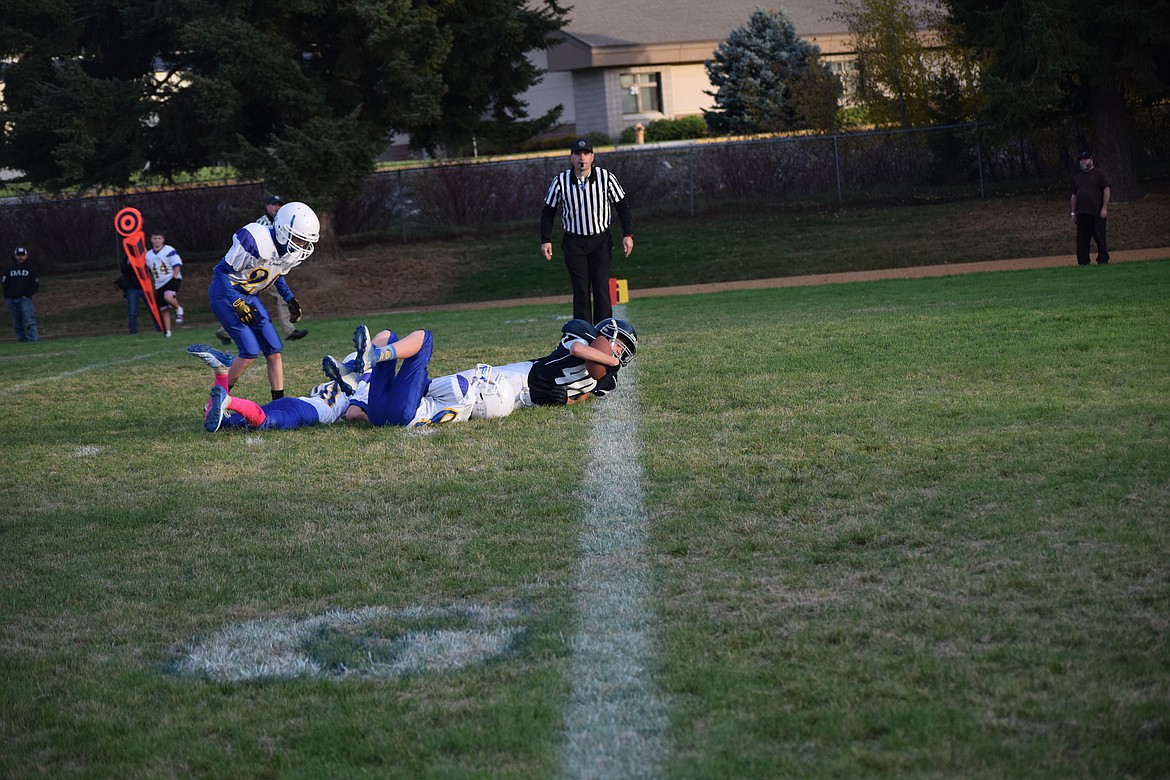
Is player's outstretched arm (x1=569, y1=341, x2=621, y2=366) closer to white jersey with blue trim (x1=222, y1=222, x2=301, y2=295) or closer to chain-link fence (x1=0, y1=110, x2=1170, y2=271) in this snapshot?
white jersey with blue trim (x1=222, y1=222, x2=301, y2=295)

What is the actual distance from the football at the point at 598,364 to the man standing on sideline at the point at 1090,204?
1201 cm

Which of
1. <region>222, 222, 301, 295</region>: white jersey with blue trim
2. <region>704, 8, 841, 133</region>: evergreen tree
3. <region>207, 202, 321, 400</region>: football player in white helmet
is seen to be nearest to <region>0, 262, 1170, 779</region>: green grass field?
<region>207, 202, 321, 400</region>: football player in white helmet

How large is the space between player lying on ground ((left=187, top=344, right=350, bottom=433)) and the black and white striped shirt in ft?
11.6

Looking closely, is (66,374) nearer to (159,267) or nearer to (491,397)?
(491,397)

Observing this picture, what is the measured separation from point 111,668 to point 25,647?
46 centimetres

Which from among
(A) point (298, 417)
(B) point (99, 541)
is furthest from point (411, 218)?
(B) point (99, 541)

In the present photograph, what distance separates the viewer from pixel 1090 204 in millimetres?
17047

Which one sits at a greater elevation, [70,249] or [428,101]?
[428,101]

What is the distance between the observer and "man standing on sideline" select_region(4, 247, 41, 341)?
1919 centimetres

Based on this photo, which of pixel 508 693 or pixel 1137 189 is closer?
pixel 508 693

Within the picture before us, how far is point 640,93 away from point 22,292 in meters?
27.2

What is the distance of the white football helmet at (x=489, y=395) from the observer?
761 cm

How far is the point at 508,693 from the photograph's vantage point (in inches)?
132

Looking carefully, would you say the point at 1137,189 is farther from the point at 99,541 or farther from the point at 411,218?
the point at 99,541
